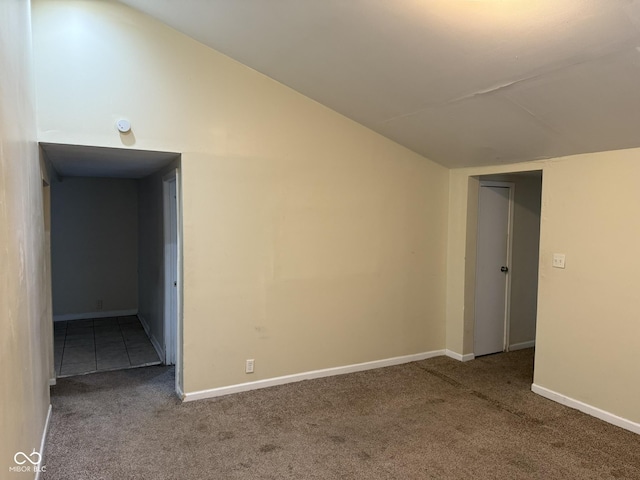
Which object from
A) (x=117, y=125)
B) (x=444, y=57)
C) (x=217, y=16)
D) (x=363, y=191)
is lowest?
(x=363, y=191)

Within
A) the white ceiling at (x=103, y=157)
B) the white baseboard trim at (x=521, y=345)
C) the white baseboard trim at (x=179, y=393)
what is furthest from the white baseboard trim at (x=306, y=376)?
the white ceiling at (x=103, y=157)

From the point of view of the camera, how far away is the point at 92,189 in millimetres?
6422

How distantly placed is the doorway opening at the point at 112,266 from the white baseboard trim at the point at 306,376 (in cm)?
99

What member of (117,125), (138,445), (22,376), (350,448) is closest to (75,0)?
(117,125)

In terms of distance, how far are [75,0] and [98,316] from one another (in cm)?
472

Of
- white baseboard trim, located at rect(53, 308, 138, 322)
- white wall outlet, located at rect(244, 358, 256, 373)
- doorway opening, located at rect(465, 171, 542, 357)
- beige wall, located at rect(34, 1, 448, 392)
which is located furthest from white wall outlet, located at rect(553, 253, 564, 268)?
white baseboard trim, located at rect(53, 308, 138, 322)

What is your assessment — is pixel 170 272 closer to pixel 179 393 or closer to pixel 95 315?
pixel 179 393

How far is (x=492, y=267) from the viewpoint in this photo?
4859 mm

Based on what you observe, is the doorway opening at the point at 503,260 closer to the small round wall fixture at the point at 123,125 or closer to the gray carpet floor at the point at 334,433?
the gray carpet floor at the point at 334,433

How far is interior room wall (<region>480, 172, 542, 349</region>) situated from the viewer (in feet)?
16.4

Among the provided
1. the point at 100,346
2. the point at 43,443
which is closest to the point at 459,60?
the point at 43,443

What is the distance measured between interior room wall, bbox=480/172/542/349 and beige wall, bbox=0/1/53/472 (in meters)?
4.50

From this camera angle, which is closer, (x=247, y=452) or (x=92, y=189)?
(x=247, y=452)

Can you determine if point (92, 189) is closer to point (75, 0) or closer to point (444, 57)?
point (75, 0)
